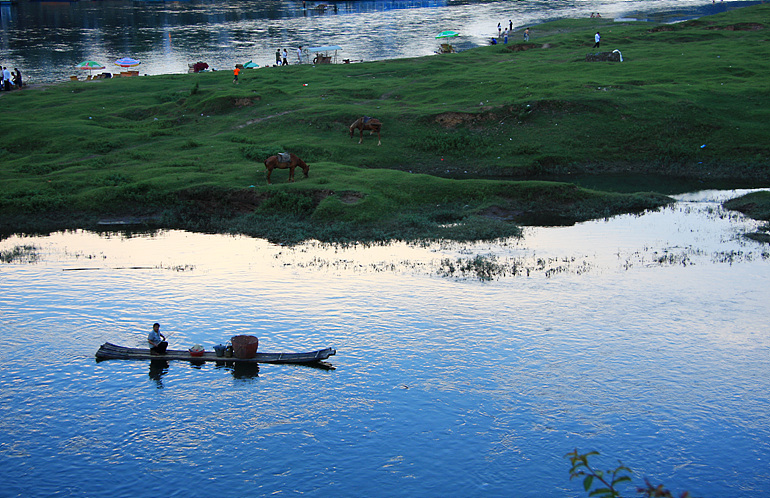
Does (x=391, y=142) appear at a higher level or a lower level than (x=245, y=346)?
higher

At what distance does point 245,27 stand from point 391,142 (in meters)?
99.3

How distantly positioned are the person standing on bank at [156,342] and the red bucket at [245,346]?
2.33m

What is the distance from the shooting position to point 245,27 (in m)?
139

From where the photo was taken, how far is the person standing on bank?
2334 cm

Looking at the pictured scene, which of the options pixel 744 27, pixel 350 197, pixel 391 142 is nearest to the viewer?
pixel 350 197

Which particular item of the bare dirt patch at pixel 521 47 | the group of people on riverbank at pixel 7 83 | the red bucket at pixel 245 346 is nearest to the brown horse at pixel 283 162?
the red bucket at pixel 245 346

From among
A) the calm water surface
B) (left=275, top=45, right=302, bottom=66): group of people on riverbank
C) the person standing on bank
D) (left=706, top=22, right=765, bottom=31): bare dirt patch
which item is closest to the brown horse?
the calm water surface

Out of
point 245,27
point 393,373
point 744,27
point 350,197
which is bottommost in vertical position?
point 393,373

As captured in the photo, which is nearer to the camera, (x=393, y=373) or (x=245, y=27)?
(x=393, y=373)

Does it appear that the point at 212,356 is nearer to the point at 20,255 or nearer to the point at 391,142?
the point at 20,255

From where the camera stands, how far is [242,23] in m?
146

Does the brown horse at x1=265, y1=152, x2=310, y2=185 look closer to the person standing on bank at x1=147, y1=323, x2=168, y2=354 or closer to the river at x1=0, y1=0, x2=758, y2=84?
the person standing on bank at x1=147, y1=323, x2=168, y2=354

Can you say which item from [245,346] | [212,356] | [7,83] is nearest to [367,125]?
[212,356]

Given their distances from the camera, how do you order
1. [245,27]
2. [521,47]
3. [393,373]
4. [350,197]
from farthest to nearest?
[245,27] < [521,47] < [350,197] < [393,373]
